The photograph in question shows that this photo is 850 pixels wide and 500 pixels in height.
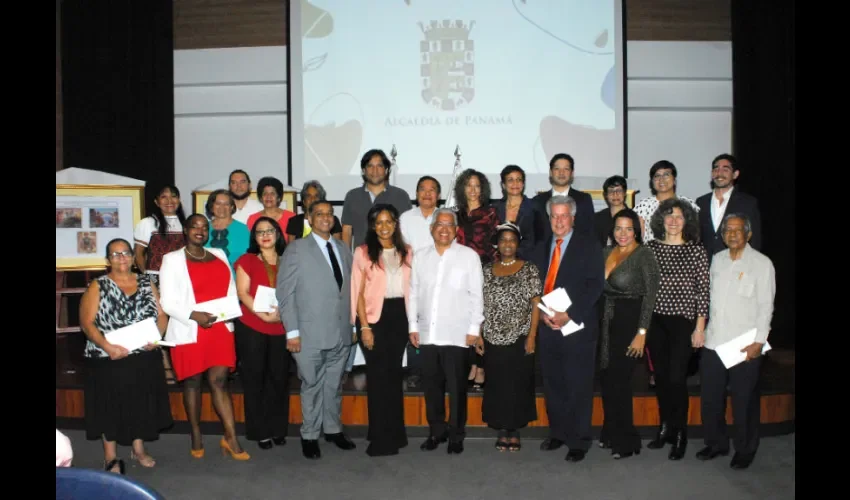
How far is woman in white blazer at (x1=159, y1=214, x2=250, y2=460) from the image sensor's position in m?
3.86

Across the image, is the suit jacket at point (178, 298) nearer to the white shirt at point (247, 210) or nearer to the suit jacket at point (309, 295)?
the suit jacket at point (309, 295)

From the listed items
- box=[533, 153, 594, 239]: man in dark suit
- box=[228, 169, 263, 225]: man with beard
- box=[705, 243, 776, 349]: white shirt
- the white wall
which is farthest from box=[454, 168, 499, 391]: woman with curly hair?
the white wall

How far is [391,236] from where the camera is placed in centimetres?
402

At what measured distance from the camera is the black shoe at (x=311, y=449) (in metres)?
4.02

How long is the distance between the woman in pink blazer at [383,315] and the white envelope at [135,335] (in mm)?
1140

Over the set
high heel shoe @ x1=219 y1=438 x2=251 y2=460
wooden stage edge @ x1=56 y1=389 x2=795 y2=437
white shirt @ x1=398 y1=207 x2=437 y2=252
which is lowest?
high heel shoe @ x1=219 y1=438 x2=251 y2=460

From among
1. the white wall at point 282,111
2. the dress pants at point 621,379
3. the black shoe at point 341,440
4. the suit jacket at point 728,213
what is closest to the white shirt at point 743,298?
the dress pants at point 621,379

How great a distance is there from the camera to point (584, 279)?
13.0ft

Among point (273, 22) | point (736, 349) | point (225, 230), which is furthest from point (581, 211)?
point (273, 22)

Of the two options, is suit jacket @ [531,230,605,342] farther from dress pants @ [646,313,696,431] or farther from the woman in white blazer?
the woman in white blazer

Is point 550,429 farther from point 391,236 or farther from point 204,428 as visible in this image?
point 204,428

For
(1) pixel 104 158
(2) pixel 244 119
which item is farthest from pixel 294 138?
(1) pixel 104 158

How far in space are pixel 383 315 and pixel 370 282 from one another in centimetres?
22

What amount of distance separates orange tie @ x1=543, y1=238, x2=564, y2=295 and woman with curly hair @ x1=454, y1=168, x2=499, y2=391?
40 centimetres
